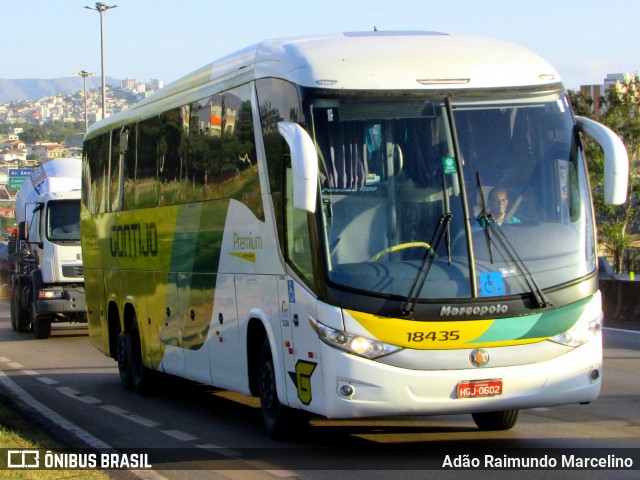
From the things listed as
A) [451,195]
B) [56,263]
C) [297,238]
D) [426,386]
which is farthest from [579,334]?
[56,263]

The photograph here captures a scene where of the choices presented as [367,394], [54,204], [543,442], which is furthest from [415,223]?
[54,204]

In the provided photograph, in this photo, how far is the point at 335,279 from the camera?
895 cm

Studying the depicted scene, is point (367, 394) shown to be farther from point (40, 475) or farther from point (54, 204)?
point (54, 204)

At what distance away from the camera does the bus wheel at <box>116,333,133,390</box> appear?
1580 centimetres

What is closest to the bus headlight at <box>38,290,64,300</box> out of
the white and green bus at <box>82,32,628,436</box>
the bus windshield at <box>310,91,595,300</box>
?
the white and green bus at <box>82,32,628,436</box>

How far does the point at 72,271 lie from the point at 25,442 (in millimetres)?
15270

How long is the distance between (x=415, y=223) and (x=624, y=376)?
6692mm

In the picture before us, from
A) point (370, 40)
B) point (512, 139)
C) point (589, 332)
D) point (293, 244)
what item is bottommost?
point (589, 332)

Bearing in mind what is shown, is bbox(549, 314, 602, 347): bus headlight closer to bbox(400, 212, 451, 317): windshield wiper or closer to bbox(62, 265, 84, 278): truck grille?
bbox(400, 212, 451, 317): windshield wiper

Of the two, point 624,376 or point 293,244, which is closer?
point 293,244

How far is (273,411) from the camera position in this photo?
34.2 ft

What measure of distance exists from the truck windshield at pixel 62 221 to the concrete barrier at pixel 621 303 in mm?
11244

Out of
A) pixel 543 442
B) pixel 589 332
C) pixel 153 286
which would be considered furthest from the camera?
pixel 153 286

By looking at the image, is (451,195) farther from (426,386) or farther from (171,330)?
(171,330)
